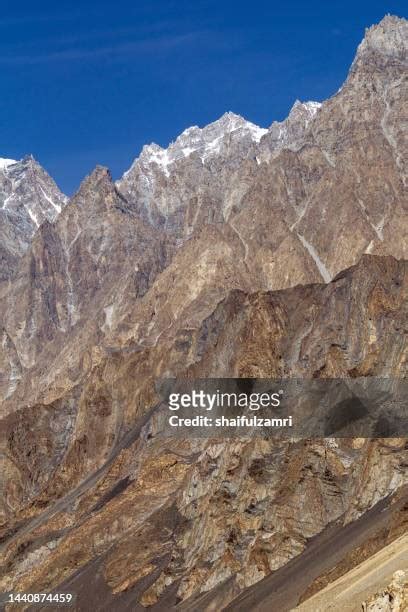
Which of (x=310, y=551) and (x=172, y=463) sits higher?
(x=172, y=463)

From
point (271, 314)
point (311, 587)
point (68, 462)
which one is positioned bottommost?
point (311, 587)

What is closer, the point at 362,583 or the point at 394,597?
the point at 394,597

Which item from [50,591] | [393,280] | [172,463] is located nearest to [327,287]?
[393,280]

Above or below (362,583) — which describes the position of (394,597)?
below

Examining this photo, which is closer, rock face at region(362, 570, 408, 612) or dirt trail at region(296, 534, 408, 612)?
rock face at region(362, 570, 408, 612)

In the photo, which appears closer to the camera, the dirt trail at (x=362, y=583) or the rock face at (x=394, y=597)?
the rock face at (x=394, y=597)

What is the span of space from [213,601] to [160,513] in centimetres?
3155

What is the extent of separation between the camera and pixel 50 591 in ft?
393

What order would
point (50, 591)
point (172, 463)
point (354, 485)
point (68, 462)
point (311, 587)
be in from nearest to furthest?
1. point (311, 587)
2. point (354, 485)
3. point (50, 591)
4. point (172, 463)
5. point (68, 462)

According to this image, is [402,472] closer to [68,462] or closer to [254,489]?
[254,489]

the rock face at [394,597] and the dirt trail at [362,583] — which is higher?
the dirt trail at [362,583]

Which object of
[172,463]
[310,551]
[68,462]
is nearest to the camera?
[310,551]

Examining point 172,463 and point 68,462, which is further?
point 68,462

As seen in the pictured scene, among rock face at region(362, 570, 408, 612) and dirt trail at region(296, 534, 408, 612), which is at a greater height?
dirt trail at region(296, 534, 408, 612)
